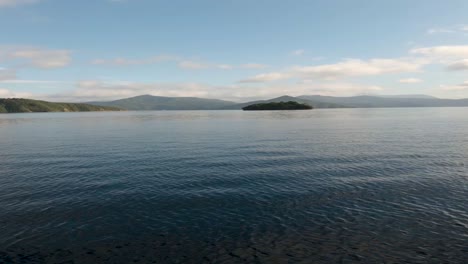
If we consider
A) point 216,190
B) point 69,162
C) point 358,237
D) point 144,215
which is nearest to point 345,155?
point 216,190

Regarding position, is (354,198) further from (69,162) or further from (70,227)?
(69,162)

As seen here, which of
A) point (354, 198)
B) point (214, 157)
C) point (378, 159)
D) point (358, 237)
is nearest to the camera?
point (358, 237)

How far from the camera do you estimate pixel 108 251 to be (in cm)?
2102

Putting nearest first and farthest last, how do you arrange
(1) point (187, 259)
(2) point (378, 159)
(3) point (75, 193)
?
1. (1) point (187, 259)
2. (3) point (75, 193)
3. (2) point (378, 159)

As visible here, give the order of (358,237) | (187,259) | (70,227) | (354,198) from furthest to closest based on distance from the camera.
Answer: (354,198) < (70,227) < (358,237) < (187,259)

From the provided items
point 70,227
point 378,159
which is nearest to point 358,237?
point 70,227

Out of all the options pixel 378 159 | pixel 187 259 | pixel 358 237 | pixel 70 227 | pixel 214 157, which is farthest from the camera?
pixel 214 157

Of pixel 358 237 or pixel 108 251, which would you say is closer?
pixel 108 251

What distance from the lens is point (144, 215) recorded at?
88.7 ft

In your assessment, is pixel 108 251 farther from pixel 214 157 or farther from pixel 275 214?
pixel 214 157

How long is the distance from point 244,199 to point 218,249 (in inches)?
394

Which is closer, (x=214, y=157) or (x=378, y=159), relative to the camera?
(x=378, y=159)

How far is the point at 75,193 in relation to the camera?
1309 inches

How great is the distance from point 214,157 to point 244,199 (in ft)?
78.7
